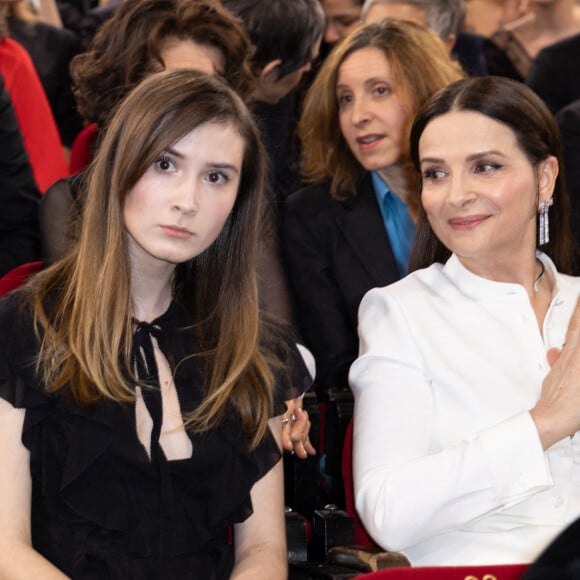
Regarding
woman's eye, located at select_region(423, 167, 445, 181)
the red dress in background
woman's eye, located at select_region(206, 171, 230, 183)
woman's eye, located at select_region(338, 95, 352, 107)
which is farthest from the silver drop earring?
the red dress in background

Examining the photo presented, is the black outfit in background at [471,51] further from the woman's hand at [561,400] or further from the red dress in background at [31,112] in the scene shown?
the woman's hand at [561,400]

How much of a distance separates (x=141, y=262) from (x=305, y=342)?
1210mm

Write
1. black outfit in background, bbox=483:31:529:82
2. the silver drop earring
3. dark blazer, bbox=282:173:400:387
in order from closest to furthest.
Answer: the silver drop earring
dark blazer, bbox=282:173:400:387
black outfit in background, bbox=483:31:529:82

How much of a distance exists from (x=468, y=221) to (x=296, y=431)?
2.09ft

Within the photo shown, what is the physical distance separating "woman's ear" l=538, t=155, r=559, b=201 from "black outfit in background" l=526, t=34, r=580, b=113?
1.83 metres

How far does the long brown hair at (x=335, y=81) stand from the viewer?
153 inches

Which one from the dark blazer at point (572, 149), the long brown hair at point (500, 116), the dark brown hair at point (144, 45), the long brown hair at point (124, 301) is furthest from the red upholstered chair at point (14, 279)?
the dark blazer at point (572, 149)

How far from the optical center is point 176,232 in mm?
2477

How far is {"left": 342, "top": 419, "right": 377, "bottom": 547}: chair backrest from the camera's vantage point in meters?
2.69

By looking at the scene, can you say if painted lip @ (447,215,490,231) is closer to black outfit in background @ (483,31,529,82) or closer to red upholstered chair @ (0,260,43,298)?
red upholstered chair @ (0,260,43,298)

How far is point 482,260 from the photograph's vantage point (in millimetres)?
2693

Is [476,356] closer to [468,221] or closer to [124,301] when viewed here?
[468,221]

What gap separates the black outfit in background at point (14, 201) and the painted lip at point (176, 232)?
133cm

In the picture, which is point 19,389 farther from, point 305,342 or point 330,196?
point 330,196
